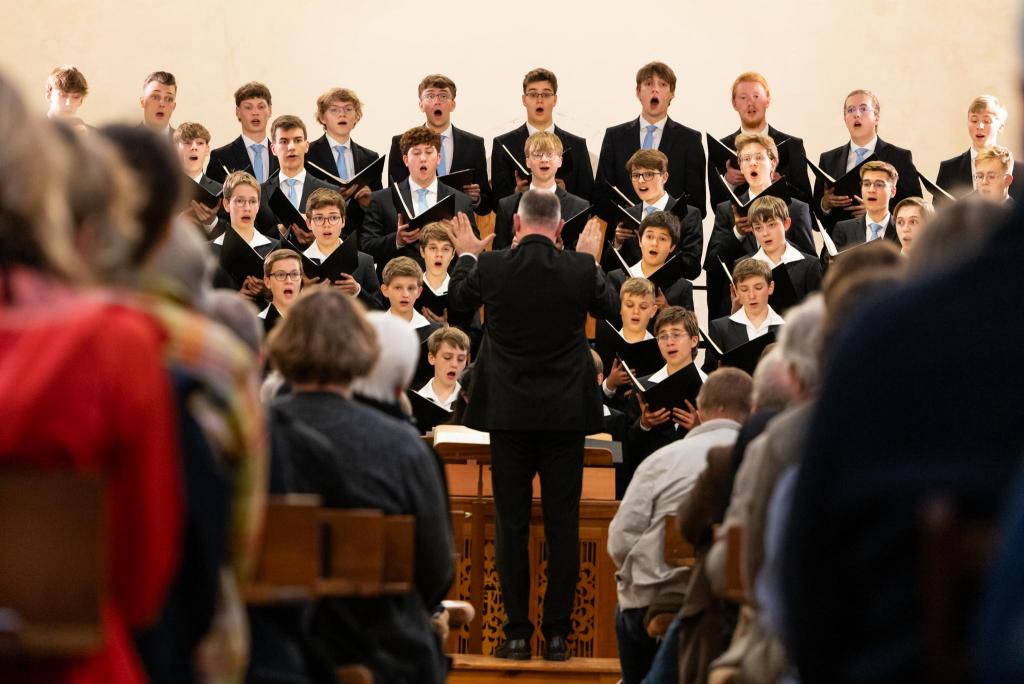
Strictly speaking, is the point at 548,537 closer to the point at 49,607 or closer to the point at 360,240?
the point at 360,240

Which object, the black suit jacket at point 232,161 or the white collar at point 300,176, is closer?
the white collar at point 300,176

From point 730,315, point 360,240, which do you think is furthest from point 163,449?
point 360,240

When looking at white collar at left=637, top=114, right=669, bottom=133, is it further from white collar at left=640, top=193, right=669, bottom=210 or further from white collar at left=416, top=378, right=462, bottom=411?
white collar at left=416, top=378, right=462, bottom=411

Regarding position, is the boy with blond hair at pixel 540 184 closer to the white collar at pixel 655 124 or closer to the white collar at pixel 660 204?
the white collar at pixel 660 204

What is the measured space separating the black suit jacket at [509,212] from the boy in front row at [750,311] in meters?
1.02

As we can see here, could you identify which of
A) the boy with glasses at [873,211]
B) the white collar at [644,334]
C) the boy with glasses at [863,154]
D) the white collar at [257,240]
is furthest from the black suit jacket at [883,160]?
the white collar at [257,240]

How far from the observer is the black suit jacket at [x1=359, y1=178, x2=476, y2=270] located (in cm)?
856

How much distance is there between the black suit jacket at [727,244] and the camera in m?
8.48

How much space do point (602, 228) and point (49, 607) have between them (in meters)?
7.22

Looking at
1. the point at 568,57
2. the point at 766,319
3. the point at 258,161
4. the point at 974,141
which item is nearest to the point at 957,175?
the point at 974,141

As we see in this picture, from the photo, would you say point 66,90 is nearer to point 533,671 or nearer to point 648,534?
point 533,671

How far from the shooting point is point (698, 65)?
12664mm

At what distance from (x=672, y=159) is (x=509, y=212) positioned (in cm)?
140

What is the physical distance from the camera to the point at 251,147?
959cm
